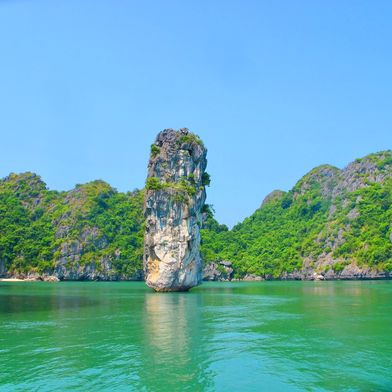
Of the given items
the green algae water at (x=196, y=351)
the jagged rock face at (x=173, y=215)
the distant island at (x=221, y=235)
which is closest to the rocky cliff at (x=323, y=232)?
the distant island at (x=221, y=235)

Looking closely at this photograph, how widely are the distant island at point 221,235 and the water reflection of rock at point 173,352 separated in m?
81.8

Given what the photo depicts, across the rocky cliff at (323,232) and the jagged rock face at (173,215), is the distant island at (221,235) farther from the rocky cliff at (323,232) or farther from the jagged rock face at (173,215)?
the jagged rock face at (173,215)

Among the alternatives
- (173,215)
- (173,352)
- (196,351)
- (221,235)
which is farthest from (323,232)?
(173,352)

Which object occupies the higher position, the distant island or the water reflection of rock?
the distant island

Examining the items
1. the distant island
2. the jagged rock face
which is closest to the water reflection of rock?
the jagged rock face

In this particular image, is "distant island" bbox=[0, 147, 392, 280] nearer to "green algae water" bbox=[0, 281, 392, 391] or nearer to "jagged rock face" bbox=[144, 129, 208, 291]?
"jagged rock face" bbox=[144, 129, 208, 291]

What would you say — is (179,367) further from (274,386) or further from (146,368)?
(274,386)

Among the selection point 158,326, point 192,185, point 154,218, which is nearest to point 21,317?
point 158,326

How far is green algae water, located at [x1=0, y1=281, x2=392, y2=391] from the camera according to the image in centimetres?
1359

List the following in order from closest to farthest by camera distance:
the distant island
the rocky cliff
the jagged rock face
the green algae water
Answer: the green algae water
the jagged rock face
the rocky cliff
the distant island

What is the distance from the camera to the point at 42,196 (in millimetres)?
147000

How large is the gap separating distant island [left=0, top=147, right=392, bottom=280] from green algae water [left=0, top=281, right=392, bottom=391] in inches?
3159

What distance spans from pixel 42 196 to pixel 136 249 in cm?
4147

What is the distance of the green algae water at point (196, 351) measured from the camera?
1359cm
